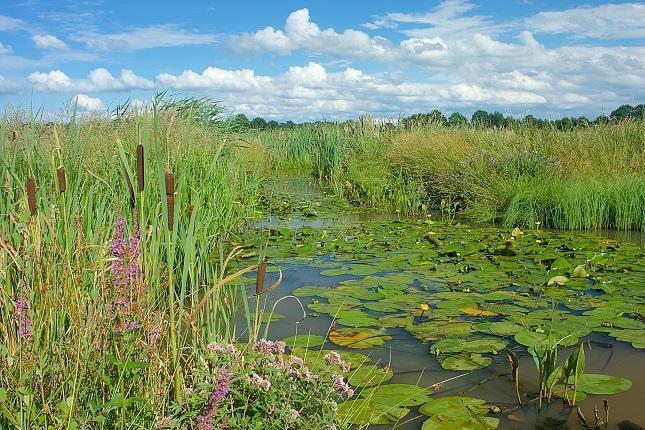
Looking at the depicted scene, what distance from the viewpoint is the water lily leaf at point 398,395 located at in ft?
9.59

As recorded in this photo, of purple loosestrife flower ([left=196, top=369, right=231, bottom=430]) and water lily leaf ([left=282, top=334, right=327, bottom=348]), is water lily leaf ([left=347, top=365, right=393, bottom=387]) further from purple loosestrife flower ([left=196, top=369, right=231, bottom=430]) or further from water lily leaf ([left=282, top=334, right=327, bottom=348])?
purple loosestrife flower ([left=196, top=369, right=231, bottom=430])

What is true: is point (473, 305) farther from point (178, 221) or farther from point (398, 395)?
point (178, 221)

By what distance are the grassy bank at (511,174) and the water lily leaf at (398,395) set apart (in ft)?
17.4

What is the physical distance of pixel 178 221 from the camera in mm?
2258

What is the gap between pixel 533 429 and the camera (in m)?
2.78

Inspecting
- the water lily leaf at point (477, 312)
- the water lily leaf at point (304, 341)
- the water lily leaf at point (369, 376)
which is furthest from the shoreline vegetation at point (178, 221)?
the water lily leaf at point (477, 312)

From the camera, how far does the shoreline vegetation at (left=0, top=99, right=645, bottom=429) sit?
74.4 inches

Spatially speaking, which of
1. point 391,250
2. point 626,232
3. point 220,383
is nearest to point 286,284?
point 391,250

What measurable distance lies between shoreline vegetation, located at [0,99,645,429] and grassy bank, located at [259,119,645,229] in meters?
0.03

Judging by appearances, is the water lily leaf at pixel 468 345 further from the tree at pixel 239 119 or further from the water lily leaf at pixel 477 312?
the tree at pixel 239 119

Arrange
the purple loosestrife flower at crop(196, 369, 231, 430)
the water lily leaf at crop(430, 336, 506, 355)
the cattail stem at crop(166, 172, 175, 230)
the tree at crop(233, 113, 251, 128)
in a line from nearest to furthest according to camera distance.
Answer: the cattail stem at crop(166, 172, 175, 230)
the purple loosestrife flower at crop(196, 369, 231, 430)
the water lily leaf at crop(430, 336, 506, 355)
the tree at crop(233, 113, 251, 128)

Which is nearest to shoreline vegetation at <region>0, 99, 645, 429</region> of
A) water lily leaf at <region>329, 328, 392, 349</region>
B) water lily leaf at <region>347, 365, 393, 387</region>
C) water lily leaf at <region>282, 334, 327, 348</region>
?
water lily leaf at <region>347, 365, 393, 387</region>

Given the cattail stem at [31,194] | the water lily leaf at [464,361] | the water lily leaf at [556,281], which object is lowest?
the water lily leaf at [464,361]

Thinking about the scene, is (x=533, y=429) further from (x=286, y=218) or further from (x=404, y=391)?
(x=286, y=218)
